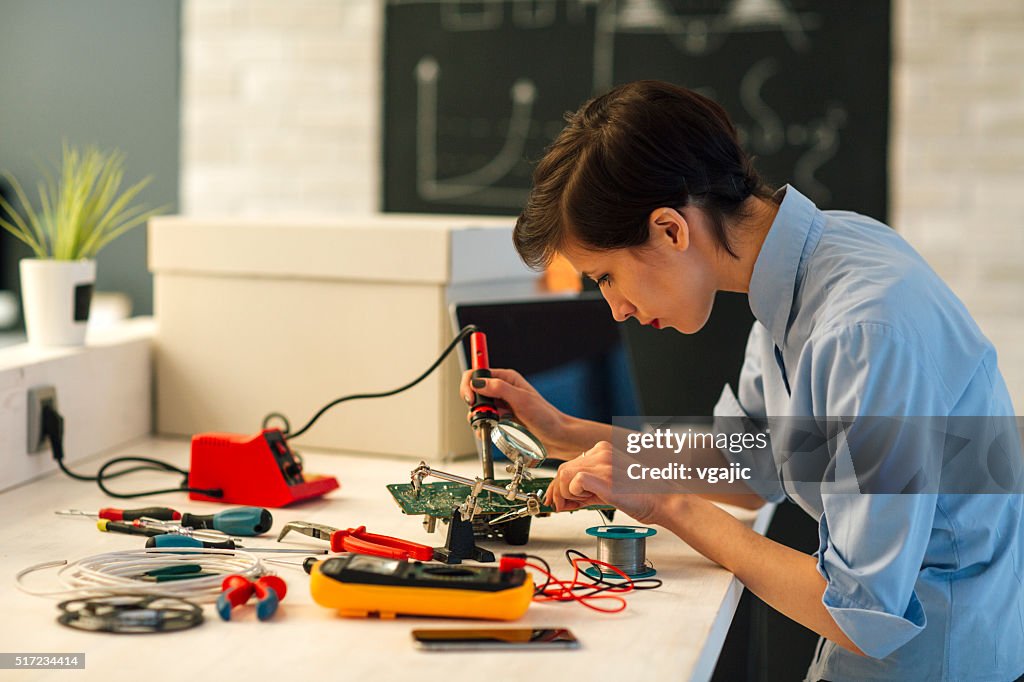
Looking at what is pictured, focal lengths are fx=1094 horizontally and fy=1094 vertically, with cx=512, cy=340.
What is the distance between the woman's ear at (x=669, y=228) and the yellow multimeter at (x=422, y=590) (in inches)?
15.3

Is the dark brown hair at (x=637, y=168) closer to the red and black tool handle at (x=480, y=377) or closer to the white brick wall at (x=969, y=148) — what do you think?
the red and black tool handle at (x=480, y=377)

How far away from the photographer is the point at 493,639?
0.99 metres

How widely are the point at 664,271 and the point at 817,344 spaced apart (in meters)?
0.21

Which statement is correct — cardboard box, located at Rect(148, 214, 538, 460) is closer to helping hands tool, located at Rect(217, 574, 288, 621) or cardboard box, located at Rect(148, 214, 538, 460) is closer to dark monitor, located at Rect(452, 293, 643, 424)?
dark monitor, located at Rect(452, 293, 643, 424)

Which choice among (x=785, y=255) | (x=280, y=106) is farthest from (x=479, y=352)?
(x=280, y=106)

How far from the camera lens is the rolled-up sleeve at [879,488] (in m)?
1.03

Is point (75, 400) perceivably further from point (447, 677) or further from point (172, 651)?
point (447, 677)

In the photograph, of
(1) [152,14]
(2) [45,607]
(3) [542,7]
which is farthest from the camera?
(1) [152,14]

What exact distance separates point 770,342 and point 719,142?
0.95ft

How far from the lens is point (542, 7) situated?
→ 3.06 meters

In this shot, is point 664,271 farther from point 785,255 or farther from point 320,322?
point 320,322

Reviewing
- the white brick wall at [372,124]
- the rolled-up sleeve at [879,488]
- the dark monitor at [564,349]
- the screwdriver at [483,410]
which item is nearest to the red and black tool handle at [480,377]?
the screwdriver at [483,410]

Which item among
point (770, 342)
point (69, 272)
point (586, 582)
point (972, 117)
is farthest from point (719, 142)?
point (972, 117)

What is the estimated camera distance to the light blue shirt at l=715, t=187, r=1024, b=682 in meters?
1.03
